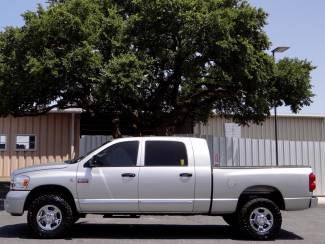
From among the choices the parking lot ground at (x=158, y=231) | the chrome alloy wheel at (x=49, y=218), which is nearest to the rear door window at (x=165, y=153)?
the parking lot ground at (x=158, y=231)

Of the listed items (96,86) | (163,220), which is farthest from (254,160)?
(163,220)

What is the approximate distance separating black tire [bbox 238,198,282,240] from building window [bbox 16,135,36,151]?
22247 millimetres

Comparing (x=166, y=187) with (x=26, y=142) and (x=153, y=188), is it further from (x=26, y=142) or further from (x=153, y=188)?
(x=26, y=142)

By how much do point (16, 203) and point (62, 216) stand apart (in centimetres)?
92

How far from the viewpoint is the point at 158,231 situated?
11.5m

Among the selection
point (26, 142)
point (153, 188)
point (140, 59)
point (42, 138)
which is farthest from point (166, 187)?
point (26, 142)

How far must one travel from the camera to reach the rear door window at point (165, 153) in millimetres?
10578

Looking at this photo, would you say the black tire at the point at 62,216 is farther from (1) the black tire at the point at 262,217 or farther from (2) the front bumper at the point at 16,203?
(1) the black tire at the point at 262,217

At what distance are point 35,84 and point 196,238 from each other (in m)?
9.69

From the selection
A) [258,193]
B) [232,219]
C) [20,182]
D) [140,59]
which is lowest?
[232,219]

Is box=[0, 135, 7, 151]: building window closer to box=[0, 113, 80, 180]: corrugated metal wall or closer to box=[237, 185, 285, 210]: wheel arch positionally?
box=[0, 113, 80, 180]: corrugated metal wall

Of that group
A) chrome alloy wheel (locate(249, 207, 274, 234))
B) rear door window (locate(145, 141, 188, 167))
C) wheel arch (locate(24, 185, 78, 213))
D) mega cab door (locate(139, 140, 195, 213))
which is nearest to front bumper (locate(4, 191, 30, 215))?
wheel arch (locate(24, 185, 78, 213))

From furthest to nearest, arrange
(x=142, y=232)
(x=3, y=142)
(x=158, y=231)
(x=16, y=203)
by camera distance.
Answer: (x=3, y=142)
(x=158, y=231)
(x=142, y=232)
(x=16, y=203)

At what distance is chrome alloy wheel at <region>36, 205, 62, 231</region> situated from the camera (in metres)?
10.3
